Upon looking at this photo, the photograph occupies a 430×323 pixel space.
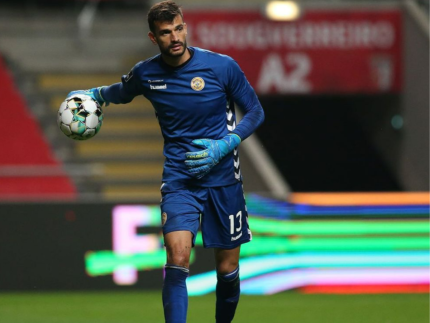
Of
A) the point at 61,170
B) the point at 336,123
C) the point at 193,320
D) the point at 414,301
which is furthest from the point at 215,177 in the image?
the point at 336,123

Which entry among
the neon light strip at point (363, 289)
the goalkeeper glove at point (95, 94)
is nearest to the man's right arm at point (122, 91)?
the goalkeeper glove at point (95, 94)

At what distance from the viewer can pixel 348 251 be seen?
10.0 m

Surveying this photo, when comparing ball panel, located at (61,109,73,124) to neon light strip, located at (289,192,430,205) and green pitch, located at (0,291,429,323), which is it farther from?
neon light strip, located at (289,192,430,205)

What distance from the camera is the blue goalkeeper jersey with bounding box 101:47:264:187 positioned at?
584 cm

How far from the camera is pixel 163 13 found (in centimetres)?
562

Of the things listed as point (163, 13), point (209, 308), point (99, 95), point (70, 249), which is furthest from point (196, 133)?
point (70, 249)

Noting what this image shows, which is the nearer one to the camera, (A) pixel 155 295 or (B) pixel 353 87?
(A) pixel 155 295

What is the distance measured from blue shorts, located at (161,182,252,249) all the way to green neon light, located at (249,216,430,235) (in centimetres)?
387

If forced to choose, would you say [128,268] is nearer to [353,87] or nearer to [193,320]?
[193,320]

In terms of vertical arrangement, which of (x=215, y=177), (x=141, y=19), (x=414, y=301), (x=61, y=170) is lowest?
(x=414, y=301)

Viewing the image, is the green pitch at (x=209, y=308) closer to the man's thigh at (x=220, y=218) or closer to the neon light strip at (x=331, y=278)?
the neon light strip at (x=331, y=278)

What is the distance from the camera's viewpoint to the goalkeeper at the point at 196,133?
5676 mm

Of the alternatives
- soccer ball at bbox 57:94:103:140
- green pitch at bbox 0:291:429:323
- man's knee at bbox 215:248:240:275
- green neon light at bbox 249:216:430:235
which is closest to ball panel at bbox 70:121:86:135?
soccer ball at bbox 57:94:103:140

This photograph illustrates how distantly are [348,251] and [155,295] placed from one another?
78.8 inches
